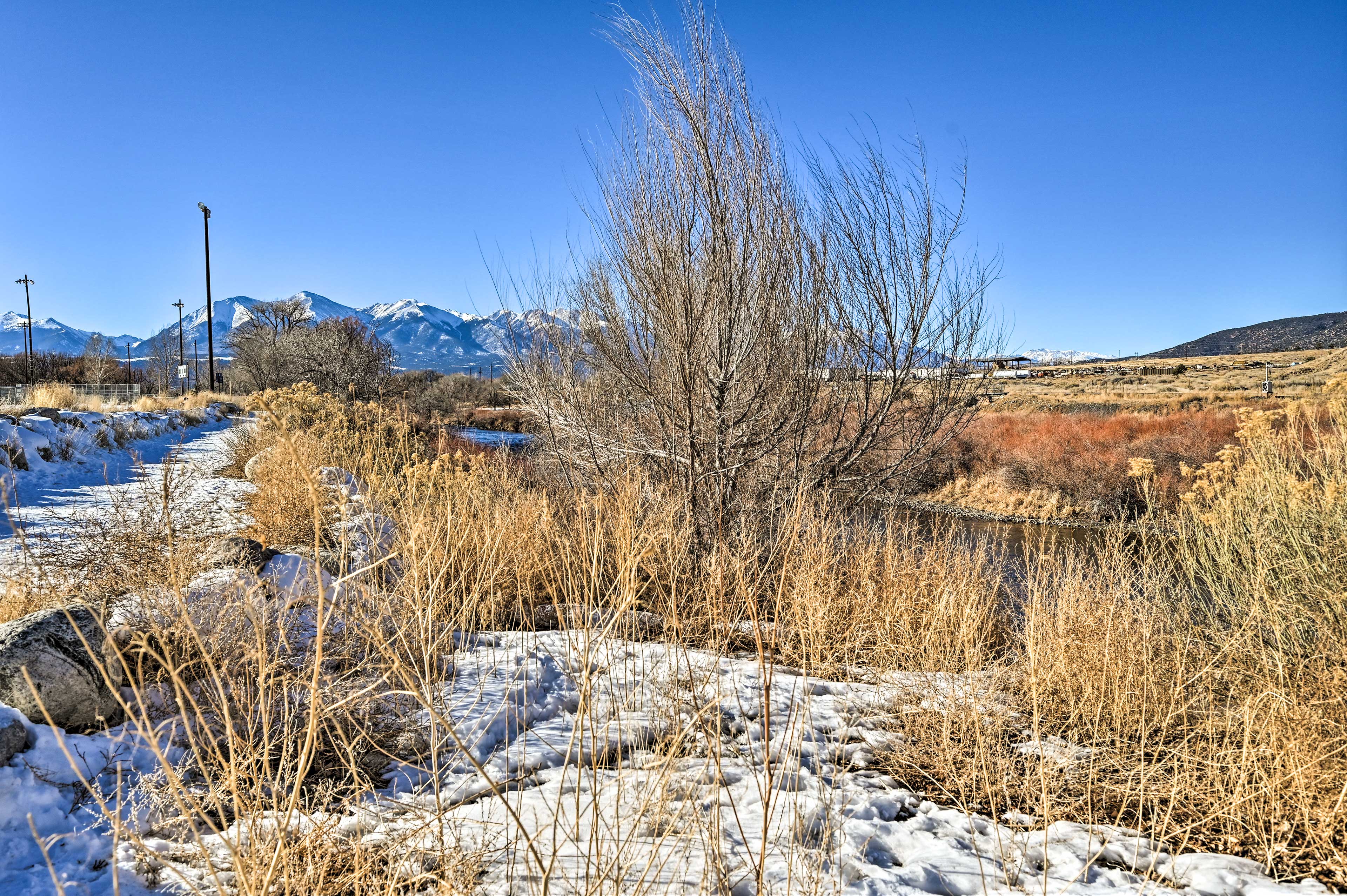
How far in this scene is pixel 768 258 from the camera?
476 centimetres

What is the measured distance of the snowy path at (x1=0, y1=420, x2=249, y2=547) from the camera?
4.66 m

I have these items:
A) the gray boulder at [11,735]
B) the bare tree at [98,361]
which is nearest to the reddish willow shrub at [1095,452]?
the gray boulder at [11,735]

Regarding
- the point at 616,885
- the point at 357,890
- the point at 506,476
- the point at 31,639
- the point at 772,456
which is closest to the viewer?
the point at 616,885

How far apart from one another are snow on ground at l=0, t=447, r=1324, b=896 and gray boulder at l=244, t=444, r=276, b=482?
5771 mm

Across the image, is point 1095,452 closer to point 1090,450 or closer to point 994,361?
point 1090,450

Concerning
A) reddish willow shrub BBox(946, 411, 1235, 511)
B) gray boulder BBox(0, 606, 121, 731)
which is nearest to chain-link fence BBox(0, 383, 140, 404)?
gray boulder BBox(0, 606, 121, 731)

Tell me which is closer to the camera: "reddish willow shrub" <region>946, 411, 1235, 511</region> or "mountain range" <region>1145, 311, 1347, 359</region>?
"reddish willow shrub" <region>946, 411, 1235, 511</region>

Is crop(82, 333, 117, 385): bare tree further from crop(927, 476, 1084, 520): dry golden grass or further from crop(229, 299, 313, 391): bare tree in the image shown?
crop(927, 476, 1084, 520): dry golden grass

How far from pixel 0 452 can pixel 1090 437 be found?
21758 mm

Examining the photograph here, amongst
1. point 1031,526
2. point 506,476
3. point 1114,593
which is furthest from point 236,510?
point 1031,526

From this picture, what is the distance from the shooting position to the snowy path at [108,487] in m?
4.66

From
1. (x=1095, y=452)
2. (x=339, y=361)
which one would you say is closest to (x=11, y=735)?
(x=339, y=361)

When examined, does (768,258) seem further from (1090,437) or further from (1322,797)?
(1090,437)

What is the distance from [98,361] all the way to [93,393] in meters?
9.13
